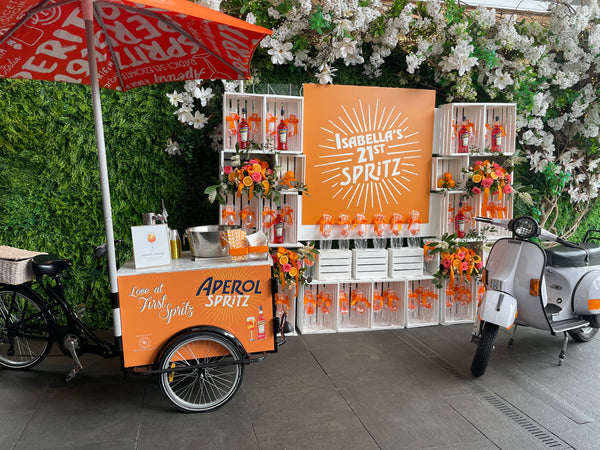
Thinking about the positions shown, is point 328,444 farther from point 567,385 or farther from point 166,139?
point 166,139

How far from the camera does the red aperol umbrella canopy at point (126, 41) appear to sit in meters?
2.42

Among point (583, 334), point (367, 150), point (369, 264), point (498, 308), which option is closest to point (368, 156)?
point (367, 150)

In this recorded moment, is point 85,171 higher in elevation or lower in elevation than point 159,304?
higher

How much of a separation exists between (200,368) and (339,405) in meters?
0.90

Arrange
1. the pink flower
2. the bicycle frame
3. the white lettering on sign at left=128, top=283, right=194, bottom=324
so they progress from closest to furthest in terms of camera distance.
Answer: the white lettering on sign at left=128, top=283, right=194, bottom=324 < the bicycle frame < the pink flower

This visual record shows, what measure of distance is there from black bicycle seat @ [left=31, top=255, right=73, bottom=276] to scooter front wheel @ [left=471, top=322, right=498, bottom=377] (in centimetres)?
292

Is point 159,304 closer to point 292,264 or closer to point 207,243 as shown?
point 207,243

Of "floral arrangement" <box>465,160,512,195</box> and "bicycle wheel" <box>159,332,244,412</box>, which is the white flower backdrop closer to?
"floral arrangement" <box>465,160,512,195</box>

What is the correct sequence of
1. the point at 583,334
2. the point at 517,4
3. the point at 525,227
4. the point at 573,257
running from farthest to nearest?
the point at 517,4, the point at 583,334, the point at 573,257, the point at 525,227

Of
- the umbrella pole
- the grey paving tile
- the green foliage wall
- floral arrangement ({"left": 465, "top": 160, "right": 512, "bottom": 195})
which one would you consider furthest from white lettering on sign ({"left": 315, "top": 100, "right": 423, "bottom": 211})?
the umbrella pole

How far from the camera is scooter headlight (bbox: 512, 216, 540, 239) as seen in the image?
3369 mm

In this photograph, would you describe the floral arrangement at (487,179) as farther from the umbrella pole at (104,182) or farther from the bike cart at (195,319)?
the umbrella pole at (104,182)

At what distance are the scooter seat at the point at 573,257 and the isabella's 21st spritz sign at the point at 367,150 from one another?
1.20 meters

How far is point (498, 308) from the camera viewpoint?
3.23 m
